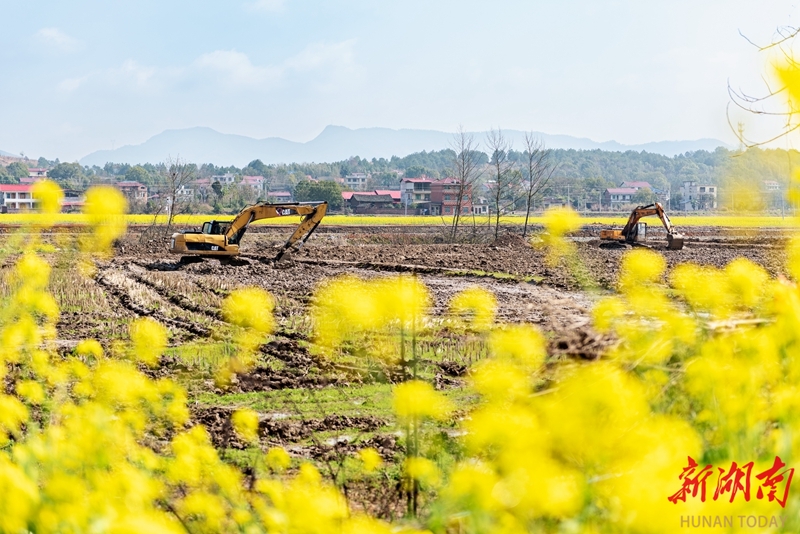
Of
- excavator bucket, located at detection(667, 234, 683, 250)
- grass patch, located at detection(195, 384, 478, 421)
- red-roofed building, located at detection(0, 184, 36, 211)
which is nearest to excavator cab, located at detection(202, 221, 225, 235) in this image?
red-roofed building, located at detection(0, 184, 36, 211)

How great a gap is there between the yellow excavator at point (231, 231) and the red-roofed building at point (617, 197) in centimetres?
10156

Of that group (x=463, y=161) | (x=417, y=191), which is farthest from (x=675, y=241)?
(x=417, y=191)

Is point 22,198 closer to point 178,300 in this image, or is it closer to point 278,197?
point 178,300

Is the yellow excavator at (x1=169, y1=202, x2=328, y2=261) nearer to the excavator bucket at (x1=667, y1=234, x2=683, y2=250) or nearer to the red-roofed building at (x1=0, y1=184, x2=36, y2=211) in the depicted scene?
the red-roofed building at (x1=0, y1=184, x2=36, y2=211)

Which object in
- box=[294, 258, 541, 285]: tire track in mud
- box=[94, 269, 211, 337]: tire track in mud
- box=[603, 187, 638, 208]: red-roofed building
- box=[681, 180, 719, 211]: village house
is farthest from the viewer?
box=[603, 187, 638, 208]: red-roofed building

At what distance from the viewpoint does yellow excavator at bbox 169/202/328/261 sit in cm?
2511

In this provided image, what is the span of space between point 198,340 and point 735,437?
39.4 feet

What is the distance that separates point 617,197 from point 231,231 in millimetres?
106145

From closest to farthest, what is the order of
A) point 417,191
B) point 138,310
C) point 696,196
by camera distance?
point 138,310
point 417,191
point 696,196

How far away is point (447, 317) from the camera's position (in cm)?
1508

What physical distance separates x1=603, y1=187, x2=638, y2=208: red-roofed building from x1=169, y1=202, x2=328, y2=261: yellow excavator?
10156 centimetres

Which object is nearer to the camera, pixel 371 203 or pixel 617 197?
pixel 371 203

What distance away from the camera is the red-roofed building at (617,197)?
405 feet

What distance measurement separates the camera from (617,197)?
4897 inches
